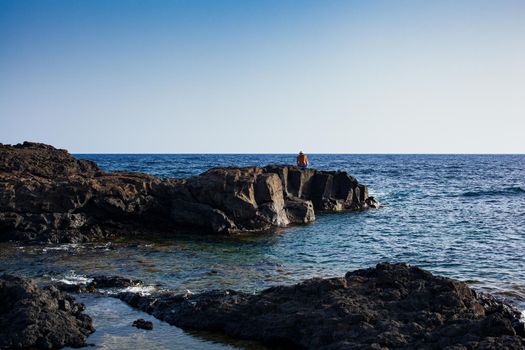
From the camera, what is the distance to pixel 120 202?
27.0m

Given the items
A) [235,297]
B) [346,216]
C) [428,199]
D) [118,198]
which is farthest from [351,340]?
[428,199]

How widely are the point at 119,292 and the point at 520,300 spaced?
11.8 meters

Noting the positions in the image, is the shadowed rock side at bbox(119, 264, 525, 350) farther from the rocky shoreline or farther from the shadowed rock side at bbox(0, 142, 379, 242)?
the shadowed rock side at bbox(0, 142, 379, 242)

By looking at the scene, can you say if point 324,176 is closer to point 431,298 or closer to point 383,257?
point 383,257

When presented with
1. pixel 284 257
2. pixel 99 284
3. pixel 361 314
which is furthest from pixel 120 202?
pixel 361 314

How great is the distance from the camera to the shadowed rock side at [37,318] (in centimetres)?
1059

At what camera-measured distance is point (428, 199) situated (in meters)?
47.3

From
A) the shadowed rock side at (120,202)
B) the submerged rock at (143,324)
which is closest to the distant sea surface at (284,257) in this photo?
the submerged rock at (143,324)

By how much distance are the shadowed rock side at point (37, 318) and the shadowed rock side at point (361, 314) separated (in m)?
2.03

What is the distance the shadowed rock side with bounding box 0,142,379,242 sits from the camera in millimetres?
25031

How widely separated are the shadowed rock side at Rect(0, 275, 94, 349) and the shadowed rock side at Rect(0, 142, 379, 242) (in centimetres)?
1203

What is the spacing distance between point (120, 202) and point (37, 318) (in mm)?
16176

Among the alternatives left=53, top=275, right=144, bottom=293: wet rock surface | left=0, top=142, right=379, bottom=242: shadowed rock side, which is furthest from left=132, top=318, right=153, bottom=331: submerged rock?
left=0, top=142, right=379, bottom=242: shadowed rock side

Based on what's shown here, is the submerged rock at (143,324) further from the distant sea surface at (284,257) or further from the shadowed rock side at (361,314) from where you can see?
the shadowed rock side at (361,314)
